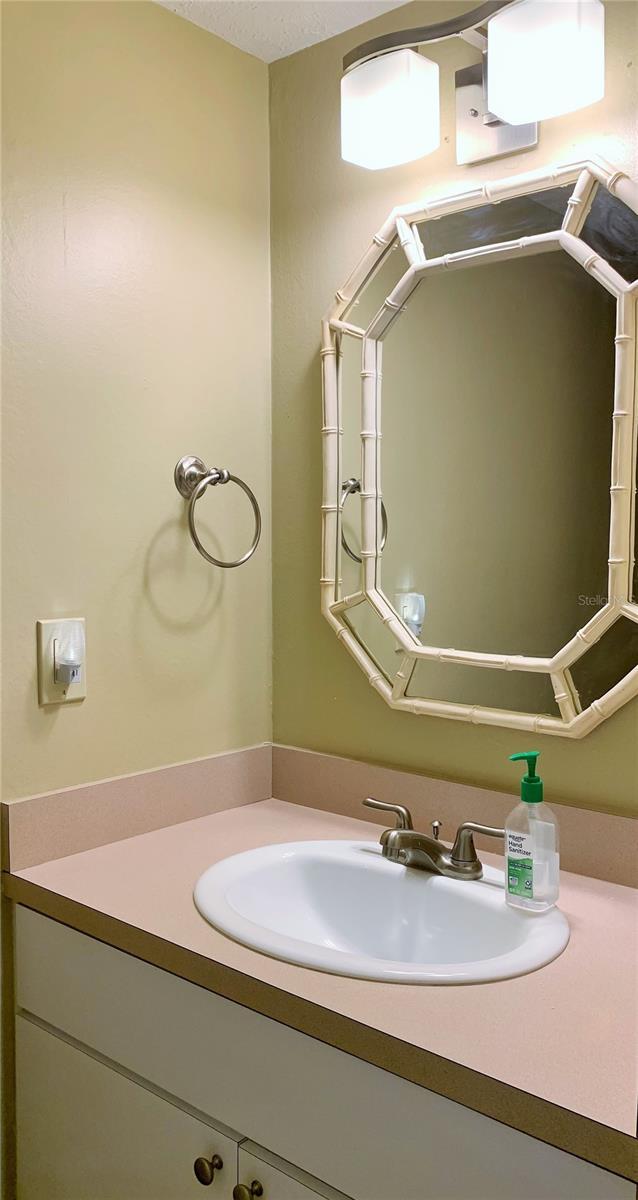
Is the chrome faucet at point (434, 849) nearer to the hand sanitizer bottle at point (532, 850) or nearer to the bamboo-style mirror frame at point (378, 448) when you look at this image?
the hand sanitizer bottle at point (532, 850)

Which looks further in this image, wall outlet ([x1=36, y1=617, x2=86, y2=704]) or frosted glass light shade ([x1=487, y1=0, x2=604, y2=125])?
wall outlet ([x1=36, y1=617, x2=86, y2=704])

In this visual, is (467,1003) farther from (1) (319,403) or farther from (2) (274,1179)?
(1) (319,403)

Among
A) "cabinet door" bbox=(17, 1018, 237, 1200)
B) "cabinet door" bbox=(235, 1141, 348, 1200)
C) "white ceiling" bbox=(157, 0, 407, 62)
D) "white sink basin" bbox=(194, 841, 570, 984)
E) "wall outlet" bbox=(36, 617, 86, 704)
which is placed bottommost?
"cabinet door" bbox=(17, 1018, 237, 1200)

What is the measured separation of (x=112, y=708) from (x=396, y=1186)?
2.75ft

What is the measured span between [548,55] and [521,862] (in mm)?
1095

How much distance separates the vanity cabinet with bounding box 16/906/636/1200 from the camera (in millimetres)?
896

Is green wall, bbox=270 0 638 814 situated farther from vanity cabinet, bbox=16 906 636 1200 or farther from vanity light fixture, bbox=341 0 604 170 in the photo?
vanity cabinet, bbox=16 906 636 1200

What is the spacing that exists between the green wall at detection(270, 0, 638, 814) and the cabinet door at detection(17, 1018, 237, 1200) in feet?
2.19

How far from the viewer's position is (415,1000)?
1.01 metres

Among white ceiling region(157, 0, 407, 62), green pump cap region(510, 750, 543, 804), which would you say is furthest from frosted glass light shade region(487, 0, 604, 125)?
green pump cap region(510, 750, 543, 804)

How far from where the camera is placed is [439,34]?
4.53 feet

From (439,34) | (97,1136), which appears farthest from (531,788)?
(439,34)

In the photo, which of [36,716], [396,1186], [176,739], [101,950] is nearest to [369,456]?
[176,739]

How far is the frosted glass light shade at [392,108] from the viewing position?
1.44m
